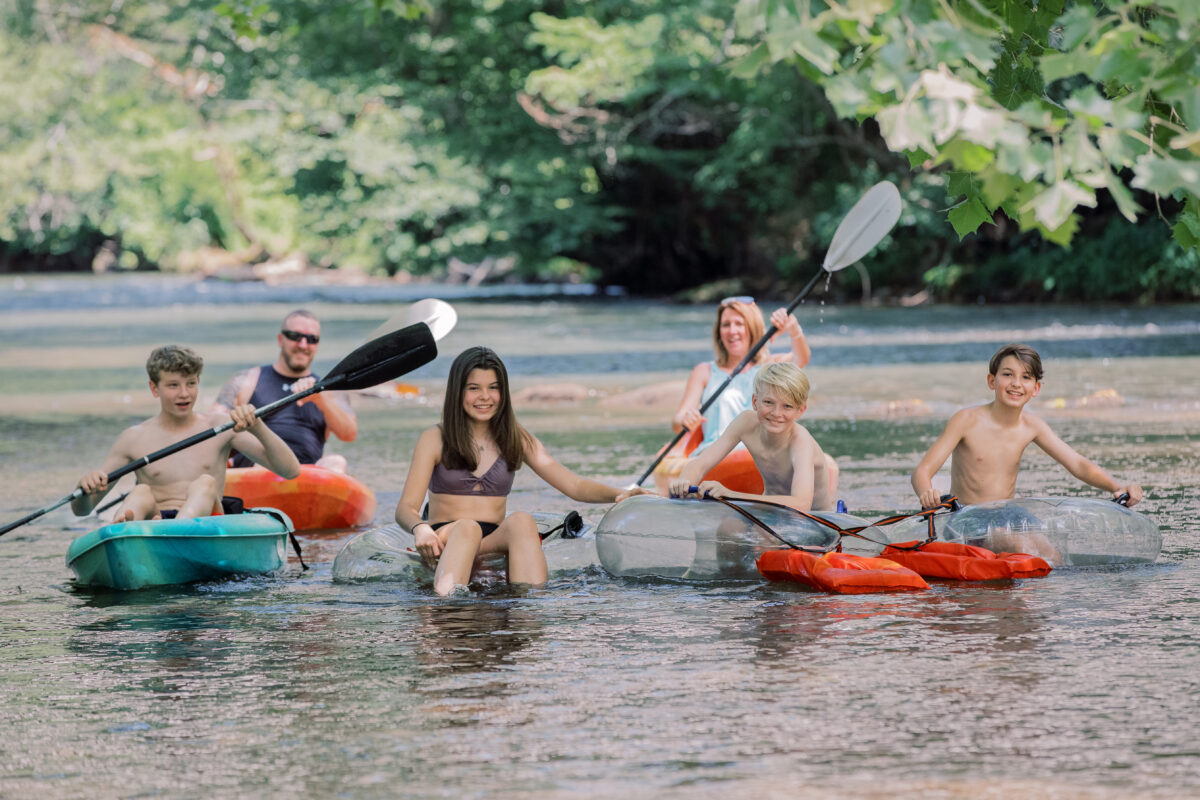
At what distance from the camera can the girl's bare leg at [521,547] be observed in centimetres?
623

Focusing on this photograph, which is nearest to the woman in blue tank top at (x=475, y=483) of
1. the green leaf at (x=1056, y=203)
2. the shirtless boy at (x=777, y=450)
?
the shirtless boy at (x=777, y=450)

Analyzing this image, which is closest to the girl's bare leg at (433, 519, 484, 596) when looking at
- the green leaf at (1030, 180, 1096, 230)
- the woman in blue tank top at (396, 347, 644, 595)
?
the woman in blue tank top at (396, 347, 644, 595)

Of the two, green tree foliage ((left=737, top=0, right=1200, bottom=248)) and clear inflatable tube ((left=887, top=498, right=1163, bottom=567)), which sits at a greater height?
green tree foliage ((left=737, top=0, right=1200, bottom=248))

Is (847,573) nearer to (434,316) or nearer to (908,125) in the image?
(434,316)

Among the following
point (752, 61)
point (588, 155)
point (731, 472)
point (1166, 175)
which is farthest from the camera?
point (588, 155)

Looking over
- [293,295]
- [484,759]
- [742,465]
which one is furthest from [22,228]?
[484,759]

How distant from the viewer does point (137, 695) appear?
4613 mm

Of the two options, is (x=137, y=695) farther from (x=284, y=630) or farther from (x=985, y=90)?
(x=985, y=90)

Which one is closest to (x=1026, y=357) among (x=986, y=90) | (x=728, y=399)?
(x=728, y=399)

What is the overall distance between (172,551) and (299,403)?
208 centimetres

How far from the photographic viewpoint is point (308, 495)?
789cm

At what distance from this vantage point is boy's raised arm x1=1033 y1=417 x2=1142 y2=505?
632 centimetres

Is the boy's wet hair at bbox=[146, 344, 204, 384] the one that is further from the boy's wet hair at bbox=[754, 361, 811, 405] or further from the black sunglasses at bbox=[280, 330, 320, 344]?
the boy's wet hair at bbox=[754, 361, 811, 405]

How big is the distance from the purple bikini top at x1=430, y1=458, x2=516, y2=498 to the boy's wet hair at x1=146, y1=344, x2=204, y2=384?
110cm
